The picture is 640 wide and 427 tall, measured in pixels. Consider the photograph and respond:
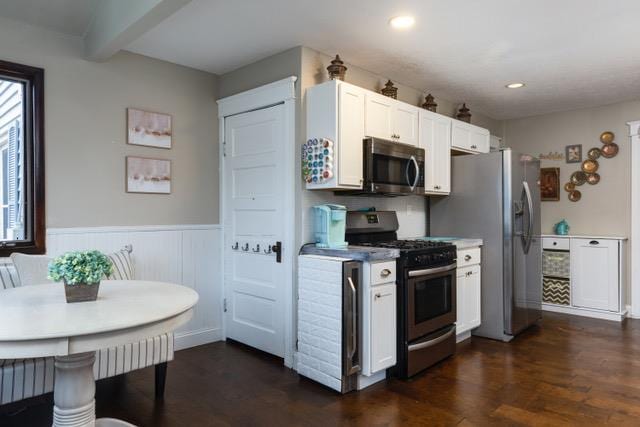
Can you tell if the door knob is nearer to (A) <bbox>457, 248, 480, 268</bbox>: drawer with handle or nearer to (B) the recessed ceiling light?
(A) <bbox>457, 248, 480, 268</bbox>: drawer with handle

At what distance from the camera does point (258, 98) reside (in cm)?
343

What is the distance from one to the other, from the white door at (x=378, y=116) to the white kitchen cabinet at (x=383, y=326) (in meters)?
1.18

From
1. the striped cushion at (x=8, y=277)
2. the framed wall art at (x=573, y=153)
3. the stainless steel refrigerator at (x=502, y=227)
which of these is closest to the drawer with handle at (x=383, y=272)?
the stainless steel refrigerator at (x=502, y=227)

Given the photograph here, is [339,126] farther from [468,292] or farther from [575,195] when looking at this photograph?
[575,195]

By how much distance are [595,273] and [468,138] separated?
6.74 feet

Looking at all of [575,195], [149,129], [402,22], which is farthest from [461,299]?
[149,129]

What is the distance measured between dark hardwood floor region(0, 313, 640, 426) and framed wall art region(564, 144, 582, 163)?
2.39 meters

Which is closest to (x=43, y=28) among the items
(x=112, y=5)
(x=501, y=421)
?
(x=112, y=5)

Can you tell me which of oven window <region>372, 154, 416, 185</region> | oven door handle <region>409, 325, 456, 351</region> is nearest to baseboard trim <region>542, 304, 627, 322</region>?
oven door handle <region>409, 325, 456, 351</region>

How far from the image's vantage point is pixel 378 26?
2820 millimetres

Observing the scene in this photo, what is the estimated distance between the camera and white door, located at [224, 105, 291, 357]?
10.9 ft

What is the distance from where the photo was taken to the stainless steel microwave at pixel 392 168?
3193mm

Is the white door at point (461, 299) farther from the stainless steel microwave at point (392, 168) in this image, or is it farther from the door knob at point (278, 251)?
the door knob at point (278, 251)

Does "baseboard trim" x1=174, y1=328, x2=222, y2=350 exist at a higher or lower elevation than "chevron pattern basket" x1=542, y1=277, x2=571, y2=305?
lower
